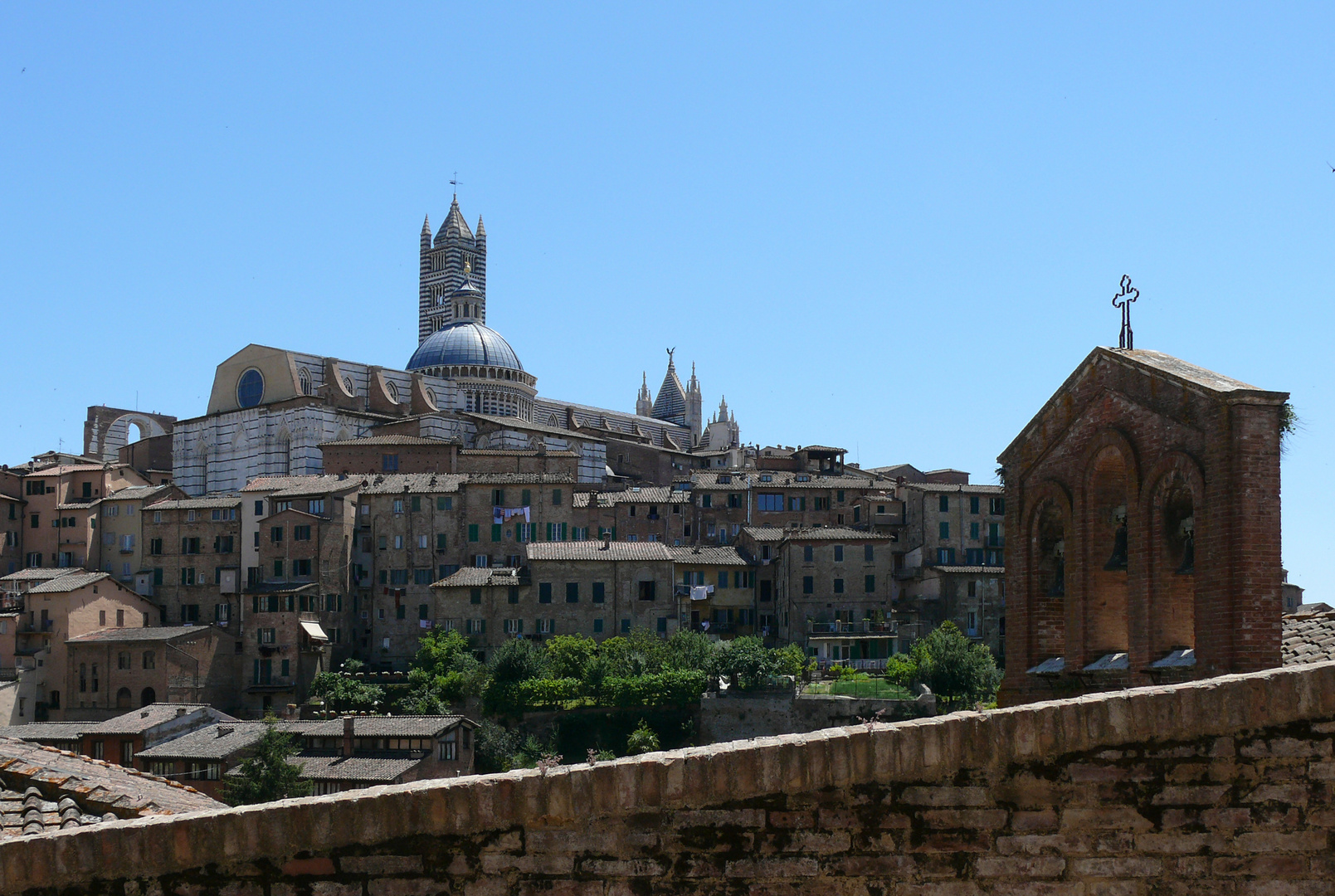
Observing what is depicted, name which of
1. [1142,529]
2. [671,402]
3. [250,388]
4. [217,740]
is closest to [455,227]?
[671,402]

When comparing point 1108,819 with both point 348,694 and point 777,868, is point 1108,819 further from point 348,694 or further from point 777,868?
point 348,694

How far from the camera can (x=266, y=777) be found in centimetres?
4541

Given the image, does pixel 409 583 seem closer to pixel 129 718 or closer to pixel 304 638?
pixel 304 638

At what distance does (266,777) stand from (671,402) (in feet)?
289

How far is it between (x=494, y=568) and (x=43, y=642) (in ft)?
61.5

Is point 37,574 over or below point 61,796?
over

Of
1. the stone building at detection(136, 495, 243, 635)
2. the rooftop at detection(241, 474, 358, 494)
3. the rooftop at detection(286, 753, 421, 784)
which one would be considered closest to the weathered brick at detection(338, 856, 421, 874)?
the rooftop at detection(286, 753, 421, 784)

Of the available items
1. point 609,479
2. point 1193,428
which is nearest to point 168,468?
point 609,479

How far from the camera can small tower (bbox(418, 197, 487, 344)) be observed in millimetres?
124062

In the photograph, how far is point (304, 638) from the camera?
60.7 meters

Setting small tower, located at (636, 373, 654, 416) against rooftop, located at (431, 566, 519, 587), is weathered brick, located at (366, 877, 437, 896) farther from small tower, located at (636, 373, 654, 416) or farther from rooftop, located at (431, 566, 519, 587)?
small tower, located at (636, 373, 654, 416)

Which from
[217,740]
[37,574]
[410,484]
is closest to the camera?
[217,740]

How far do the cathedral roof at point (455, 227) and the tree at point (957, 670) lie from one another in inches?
3192

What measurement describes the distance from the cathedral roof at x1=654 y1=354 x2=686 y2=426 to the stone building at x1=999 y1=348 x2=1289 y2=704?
115472mm
